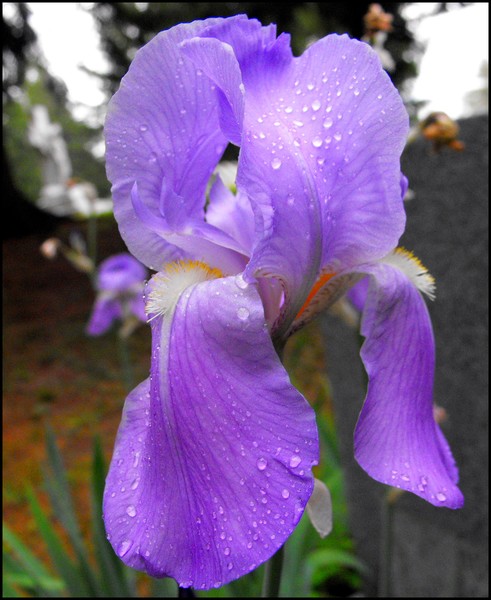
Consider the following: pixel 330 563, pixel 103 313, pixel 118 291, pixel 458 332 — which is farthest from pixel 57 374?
pixel 458 332

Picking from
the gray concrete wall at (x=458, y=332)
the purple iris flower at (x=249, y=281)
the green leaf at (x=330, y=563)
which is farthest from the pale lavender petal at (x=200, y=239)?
the green leaf at (x=330, y=563)

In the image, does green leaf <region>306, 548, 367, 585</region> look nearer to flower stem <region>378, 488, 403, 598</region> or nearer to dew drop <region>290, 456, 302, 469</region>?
flower stem <region>378, 488, 403, 598</region>

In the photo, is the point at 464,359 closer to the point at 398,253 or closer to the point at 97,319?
the point at 398,253

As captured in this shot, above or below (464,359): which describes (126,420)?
above

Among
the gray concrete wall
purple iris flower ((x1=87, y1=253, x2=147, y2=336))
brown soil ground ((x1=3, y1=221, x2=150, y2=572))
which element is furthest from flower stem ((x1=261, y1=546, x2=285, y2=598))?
brown soil ground ((x1=3, y1=221, x2=150, y2=572))

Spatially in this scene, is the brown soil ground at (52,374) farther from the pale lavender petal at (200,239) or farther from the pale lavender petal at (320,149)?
the pale lavender petal at (320,149)

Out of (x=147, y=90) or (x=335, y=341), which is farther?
(x=335, y=341)

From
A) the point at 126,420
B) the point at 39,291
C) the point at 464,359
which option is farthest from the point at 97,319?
the point at 39,291

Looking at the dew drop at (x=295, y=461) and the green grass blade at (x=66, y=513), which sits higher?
the dew drop at (x=295, y=461)
